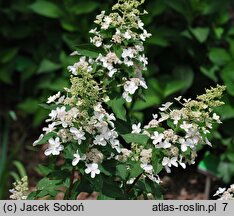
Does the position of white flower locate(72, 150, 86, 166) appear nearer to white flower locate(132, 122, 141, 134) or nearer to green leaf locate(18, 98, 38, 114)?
white flower locate(132, 122, 141, 134)

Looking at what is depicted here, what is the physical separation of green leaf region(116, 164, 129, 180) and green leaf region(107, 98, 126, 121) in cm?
16

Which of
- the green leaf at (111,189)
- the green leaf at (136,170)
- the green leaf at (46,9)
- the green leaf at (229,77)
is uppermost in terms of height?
the green leaf at (46,9)

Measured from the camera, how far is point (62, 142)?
7.40ft

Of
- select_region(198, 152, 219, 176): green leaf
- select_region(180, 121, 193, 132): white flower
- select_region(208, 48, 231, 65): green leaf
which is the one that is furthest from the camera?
select_region(208, 48, 231, 65): green leaf

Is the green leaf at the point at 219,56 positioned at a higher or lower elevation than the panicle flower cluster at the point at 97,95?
higher

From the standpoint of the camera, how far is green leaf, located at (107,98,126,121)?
92.5 inches

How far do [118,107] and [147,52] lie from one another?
1628 mm

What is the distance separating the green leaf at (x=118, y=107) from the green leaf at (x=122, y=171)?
161 mm

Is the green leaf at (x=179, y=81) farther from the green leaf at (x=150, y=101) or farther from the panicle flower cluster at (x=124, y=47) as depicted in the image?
the panicle flower cluster at (x=124, y=47)

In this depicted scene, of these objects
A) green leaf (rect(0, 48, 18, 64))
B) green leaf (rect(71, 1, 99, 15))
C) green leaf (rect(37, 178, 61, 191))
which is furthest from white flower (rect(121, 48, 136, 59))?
green leaf (rect(0, 48, 18, 64))

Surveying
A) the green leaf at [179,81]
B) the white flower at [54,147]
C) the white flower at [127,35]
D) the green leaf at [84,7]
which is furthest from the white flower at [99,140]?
the green leaf at [84,7]

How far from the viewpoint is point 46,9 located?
13.3 feet

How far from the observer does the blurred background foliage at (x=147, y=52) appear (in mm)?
3783

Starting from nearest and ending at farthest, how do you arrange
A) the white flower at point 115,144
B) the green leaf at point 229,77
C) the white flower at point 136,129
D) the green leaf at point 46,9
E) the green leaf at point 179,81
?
the white flower at point 115,144 < the white flower at point 136,129 < the green leaf at point 229,77 < the green leaf at point 179,81 < the green leaf at point 46,9
